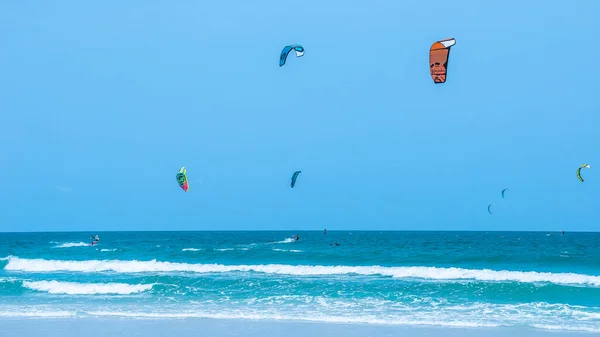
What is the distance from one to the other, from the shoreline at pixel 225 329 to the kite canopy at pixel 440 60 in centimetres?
433

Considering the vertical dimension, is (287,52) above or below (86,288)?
above

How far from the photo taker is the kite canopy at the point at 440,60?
10.1m

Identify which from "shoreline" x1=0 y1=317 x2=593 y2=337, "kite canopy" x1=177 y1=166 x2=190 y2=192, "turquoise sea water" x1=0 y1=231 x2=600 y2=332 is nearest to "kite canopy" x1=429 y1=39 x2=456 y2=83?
"shoreline" x1=0 y1=317 x2=593 y2=337

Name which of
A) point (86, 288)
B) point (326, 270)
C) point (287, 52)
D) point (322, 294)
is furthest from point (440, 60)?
point (326, 270)

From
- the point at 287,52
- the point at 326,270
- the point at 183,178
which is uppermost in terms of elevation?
the point at 287,52

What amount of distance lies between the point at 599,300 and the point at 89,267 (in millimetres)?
17469

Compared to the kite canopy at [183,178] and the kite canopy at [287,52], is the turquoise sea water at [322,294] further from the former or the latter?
the kite canopy at [287,52]

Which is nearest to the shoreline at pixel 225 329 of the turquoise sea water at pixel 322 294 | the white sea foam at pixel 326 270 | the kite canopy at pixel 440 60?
the turquoise sea water at pixel 322 294

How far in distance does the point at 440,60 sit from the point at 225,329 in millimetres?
5930

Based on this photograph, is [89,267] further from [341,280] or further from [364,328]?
[364,328]

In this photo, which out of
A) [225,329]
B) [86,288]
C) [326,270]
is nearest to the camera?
[225,329]

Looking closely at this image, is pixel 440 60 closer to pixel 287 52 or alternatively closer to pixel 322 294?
pixel 287 52

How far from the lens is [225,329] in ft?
34.5

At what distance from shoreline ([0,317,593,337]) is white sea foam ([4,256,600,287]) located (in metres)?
7.49
